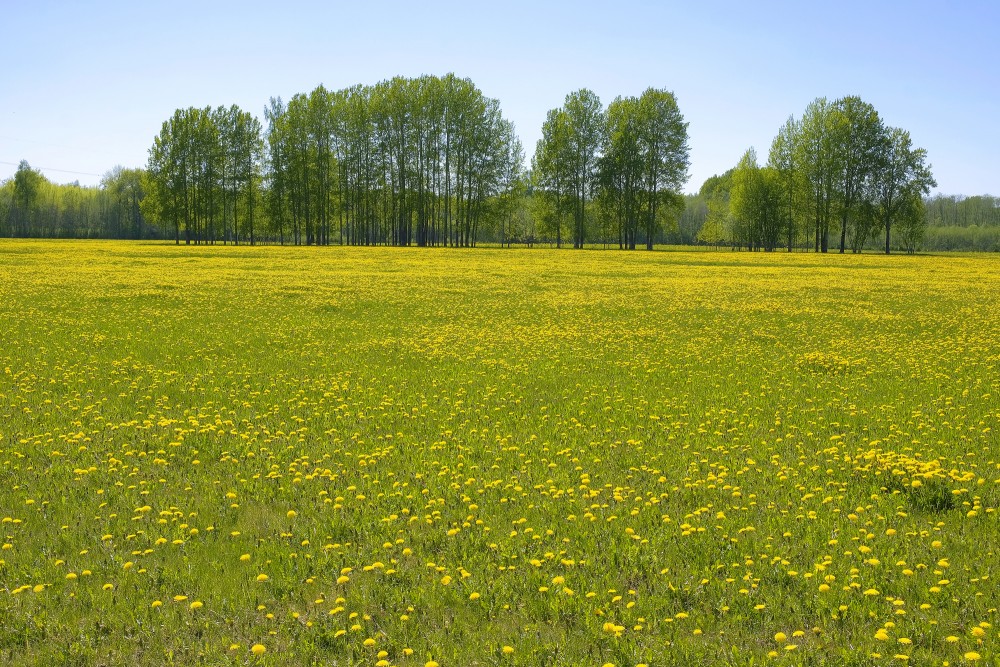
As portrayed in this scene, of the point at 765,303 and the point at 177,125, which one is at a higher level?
the point at 177,125

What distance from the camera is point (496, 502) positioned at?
7152 millimetres

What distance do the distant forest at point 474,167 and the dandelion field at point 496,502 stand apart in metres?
69.7

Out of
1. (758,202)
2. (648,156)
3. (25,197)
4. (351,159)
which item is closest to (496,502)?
(648,156)

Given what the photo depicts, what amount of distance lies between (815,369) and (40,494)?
517 inches

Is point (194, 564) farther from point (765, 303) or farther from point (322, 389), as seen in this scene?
point (765, 303)

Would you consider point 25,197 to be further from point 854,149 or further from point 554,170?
point 854,149

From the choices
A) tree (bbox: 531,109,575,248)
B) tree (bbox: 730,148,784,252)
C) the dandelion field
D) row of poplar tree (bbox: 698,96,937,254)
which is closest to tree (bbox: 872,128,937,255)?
row of poplar tree (bbox: 698,96,937,254)

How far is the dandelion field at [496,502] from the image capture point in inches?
192

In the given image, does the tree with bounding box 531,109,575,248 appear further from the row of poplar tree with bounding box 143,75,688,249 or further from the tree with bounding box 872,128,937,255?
the tree with bounding box 872,128,937,255

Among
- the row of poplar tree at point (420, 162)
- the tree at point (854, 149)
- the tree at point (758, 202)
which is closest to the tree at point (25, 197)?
the row of poplar tree at point (420, 162)

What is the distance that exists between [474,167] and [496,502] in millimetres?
81748

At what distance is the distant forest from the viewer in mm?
82062

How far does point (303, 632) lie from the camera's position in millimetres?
4883

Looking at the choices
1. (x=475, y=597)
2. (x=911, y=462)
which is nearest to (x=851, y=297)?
(x=911, y=462)
